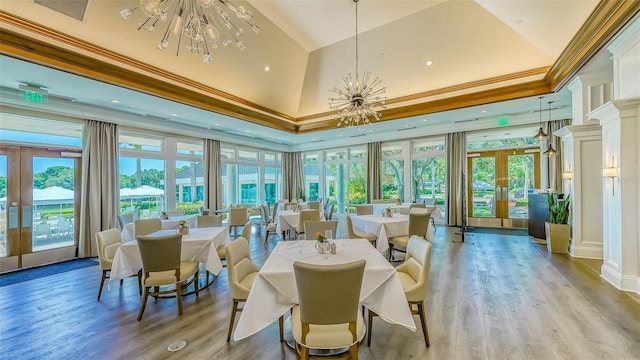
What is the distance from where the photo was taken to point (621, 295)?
11.1 ft

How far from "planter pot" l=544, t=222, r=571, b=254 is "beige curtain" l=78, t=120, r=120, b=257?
9894mm

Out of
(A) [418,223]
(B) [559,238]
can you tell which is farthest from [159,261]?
(B) [559,238]

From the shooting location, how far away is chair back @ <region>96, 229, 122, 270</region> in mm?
3553

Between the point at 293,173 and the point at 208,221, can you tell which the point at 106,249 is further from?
the point at 293,173

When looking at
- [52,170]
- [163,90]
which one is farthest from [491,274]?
[52,170]

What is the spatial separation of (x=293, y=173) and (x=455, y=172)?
270 inches

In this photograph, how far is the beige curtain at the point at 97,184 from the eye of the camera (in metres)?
5.76

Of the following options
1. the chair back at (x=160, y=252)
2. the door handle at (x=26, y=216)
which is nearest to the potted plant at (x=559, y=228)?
the chair back at (x=160, y=252)

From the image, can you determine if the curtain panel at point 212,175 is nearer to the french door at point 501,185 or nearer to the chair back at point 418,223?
the chair back at point 418,223

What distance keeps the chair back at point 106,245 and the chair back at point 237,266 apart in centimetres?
219

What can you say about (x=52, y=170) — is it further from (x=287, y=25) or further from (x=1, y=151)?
(x=287, y=25)

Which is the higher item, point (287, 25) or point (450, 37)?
point (287, 25)

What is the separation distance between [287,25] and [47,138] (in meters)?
5.69

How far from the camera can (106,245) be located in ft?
12.2
